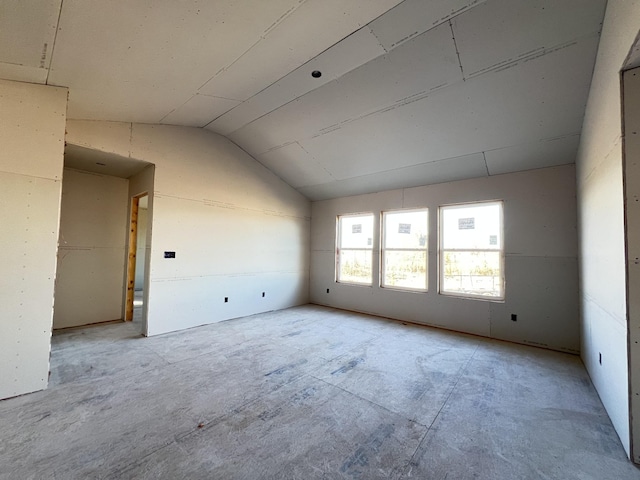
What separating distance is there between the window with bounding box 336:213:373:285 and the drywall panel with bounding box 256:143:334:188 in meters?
1.24

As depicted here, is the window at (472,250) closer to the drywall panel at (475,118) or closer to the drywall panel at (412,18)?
the drywall panel at (475,118)

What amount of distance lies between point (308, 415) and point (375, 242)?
4.17 metres

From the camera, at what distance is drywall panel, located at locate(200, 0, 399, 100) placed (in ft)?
7.36

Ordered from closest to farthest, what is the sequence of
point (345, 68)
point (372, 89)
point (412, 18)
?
point (412, 18)
point (345, 68)
point (372, 89)

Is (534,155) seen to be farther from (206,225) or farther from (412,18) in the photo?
(206,225)

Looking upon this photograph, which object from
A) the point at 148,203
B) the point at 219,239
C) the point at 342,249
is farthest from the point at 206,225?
the point at 342,249

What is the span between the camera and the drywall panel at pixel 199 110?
3.70 meters

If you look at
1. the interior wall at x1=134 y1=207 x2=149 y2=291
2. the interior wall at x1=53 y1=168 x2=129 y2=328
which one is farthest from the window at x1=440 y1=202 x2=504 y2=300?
the interior wall at x1=134 y1=207 x2=149 y2=291

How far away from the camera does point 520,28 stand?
240 centimetres

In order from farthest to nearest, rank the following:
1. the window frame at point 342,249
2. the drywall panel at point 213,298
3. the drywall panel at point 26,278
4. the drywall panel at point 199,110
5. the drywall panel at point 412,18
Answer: the window frame at point 342,249, the drywall panel at point 213,298, the drywall panel at point 199,110, the drywall panel at point 26,278, the drywall panel at point 412,18

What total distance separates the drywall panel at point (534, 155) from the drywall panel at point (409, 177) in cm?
19

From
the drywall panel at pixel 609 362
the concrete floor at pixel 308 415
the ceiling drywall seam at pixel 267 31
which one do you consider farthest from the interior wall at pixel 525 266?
the ceiling drywall seam at pixel 267 31

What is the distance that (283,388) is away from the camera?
2678mm

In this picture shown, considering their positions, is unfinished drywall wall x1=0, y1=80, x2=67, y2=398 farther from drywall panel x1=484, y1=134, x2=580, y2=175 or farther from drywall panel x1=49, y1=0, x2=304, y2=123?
drywall panel x1=484, y1=134, x2=580, y2=175
